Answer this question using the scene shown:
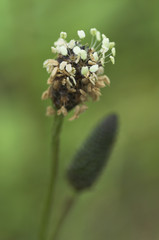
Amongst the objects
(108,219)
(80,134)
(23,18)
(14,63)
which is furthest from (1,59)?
(108,219)

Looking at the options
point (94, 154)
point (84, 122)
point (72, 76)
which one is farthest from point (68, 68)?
point (84, 122)

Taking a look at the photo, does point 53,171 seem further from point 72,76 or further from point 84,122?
point 84,122

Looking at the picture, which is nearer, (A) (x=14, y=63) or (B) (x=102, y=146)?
(B) (x=102, y=146)

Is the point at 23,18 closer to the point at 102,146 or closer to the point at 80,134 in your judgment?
the point at 80,134

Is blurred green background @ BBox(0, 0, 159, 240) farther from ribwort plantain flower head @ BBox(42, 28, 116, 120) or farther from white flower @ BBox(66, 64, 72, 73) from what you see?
white flower @ BBox(66, 64, 72, 73)

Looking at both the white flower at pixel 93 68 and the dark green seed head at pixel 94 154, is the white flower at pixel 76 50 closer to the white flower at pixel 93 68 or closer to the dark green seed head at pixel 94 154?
the white flower at pixel 93 68

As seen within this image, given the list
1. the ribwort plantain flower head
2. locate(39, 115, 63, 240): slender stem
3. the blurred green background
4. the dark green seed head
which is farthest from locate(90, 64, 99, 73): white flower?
the blurred green background

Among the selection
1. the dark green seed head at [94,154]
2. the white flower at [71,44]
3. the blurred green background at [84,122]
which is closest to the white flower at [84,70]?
the white flower at [71,44]

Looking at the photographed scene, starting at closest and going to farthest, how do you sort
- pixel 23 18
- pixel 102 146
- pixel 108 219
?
pixel 102 146, pixel 23 18, pixel 108 219
